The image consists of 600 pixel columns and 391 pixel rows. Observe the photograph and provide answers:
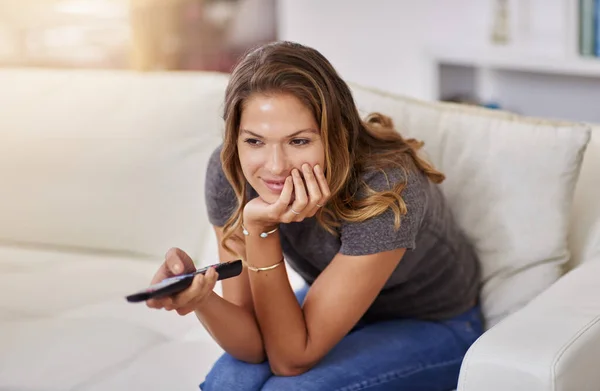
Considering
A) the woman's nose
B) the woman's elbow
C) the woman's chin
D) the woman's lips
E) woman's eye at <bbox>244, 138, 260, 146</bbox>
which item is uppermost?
woman's eye at <bbox>244, 138, 260, 146</bbox>

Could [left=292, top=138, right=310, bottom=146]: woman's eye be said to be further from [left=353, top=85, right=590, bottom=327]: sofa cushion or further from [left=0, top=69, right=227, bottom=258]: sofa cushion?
[left=0, top=69, right=227, bottom=258]: sofa cushion

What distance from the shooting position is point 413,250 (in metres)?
1.55

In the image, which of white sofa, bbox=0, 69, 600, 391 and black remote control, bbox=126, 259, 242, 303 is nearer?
black remote control, bbox=126, 259, 242, 303

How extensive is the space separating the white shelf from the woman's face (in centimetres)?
176

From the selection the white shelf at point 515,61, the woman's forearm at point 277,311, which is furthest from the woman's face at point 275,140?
the white shelf at point 515,61

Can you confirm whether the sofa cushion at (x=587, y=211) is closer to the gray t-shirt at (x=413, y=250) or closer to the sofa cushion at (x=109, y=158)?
the gray t-shirt at (x=413, y=250)

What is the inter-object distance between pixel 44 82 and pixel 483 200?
1145mm

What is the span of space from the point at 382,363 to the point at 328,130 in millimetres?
416

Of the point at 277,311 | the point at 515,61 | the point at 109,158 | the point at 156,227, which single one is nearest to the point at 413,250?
the point at 277,311

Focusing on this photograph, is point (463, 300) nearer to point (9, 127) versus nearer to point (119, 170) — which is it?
point (119, 170)

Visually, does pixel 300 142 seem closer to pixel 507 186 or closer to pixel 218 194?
pixel 218 194

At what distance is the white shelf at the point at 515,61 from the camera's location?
2.87 m

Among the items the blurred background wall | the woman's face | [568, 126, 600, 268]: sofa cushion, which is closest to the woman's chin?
the woman's face

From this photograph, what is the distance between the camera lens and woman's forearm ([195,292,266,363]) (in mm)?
1425
